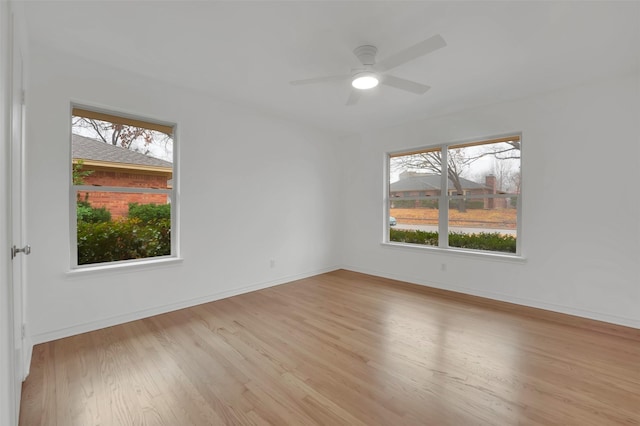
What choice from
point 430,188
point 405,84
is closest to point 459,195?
point 430,188

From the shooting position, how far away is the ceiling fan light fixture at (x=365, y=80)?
2.50 meters

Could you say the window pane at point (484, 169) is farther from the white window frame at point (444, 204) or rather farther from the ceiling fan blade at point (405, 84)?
the ceiling fan blade at point (405, 84)

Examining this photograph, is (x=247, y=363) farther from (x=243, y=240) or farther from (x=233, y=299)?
(x=243, y=240)

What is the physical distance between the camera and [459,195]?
4297mm

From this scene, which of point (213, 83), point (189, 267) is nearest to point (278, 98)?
point (213, 83)

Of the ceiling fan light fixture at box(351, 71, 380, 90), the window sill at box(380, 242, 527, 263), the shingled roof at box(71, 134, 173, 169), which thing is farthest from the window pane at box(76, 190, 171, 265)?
the window sill at box(380, 242, 527, 263)

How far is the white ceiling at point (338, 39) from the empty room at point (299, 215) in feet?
0.07

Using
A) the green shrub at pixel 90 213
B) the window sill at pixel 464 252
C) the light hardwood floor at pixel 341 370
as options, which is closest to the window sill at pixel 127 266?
the green shrub at pixel 90 213

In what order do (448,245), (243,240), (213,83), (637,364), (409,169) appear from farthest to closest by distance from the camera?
(409,169) → (448,245) → (243,240) → (213,83) → (637,364)

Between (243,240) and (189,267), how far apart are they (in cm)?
81

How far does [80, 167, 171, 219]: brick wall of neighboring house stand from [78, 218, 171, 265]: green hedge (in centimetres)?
16

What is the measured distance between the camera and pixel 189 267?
350 cm

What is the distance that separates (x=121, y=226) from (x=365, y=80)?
9.85 feet

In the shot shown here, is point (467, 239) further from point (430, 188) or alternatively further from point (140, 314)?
point (140, 314)
